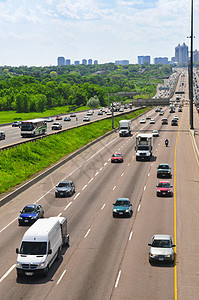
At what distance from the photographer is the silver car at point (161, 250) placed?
2694cm

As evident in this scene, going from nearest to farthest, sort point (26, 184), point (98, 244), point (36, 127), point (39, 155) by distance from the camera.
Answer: point (98, 244)
point (26, 184)
point (39, 155)
point (36, 127)

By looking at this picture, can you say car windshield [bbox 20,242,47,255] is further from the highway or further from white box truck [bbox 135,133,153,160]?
white box truck [bbox 135,133,153,160]

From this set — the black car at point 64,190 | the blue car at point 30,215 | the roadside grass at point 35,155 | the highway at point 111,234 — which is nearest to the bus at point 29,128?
the roadside grass at point 35,155

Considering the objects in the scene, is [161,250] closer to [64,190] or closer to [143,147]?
[64,190]

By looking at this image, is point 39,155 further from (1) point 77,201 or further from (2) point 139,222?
(2) point 139,222

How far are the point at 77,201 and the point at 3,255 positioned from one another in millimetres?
15786

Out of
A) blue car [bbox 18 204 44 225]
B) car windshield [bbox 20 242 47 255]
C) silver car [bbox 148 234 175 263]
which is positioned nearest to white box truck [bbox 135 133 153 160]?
blue car [bbox 18 204 44 225]

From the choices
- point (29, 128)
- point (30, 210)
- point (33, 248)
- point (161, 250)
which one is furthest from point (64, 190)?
point (29, 128)

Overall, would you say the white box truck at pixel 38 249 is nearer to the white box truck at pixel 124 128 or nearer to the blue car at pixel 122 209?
the blue car at pixel 122 209

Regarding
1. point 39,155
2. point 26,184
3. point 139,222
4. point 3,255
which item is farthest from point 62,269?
point 39,155

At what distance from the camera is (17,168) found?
202 feet

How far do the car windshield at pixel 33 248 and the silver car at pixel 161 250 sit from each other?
21.9 ft

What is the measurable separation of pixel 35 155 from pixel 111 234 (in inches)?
1514

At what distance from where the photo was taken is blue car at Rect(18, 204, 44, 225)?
1411 inches
